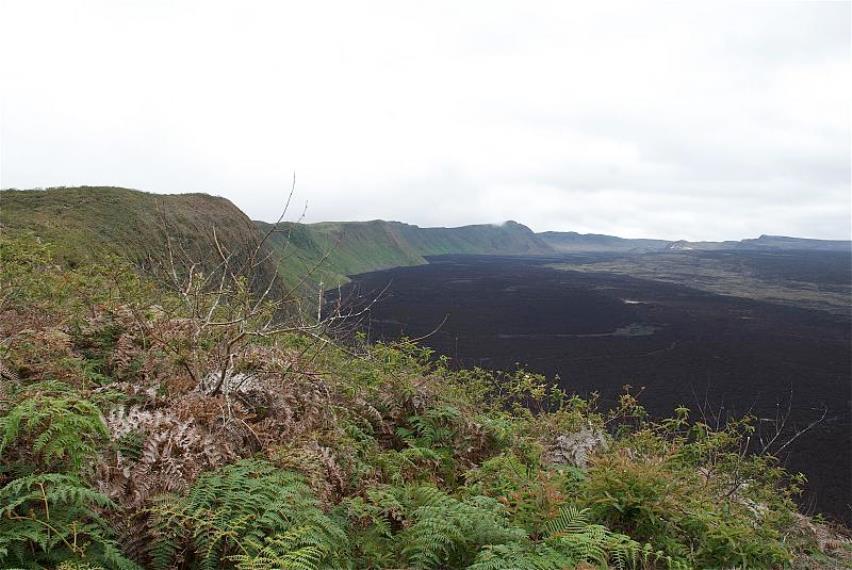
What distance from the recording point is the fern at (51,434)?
324 centimetres

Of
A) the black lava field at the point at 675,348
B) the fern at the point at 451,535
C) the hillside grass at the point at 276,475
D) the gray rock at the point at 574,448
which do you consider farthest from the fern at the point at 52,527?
the black lava field at the point at 675,348

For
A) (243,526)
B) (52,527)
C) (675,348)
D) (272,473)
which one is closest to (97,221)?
(272,473)

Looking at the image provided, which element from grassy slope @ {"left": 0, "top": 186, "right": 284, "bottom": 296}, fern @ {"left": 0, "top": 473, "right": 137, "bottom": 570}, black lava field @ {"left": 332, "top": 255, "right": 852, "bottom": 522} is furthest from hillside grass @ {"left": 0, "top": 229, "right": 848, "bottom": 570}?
grassy slope @ {"left": 0, "top": 186, "right": 284, "bottom": 296}

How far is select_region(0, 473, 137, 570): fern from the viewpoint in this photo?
9.15 ft

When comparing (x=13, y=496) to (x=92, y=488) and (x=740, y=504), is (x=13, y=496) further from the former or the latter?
(x=740, y=504)

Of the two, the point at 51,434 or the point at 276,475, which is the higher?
the point at 51,434

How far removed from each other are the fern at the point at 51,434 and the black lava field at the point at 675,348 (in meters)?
6.27

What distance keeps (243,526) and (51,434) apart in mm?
1543

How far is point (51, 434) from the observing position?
11.0ft

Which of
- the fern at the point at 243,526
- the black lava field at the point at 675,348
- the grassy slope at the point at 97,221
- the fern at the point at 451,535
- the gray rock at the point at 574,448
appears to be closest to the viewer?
the fern at the point at 243,526

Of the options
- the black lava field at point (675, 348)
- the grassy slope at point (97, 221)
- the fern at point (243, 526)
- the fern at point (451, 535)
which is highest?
the grassy slope at point (97, 221)

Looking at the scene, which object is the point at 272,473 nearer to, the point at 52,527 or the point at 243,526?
the point at 243,526

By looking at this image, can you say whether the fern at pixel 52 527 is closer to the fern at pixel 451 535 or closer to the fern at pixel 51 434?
the fern at pixel 51 434

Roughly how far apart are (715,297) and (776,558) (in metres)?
112
